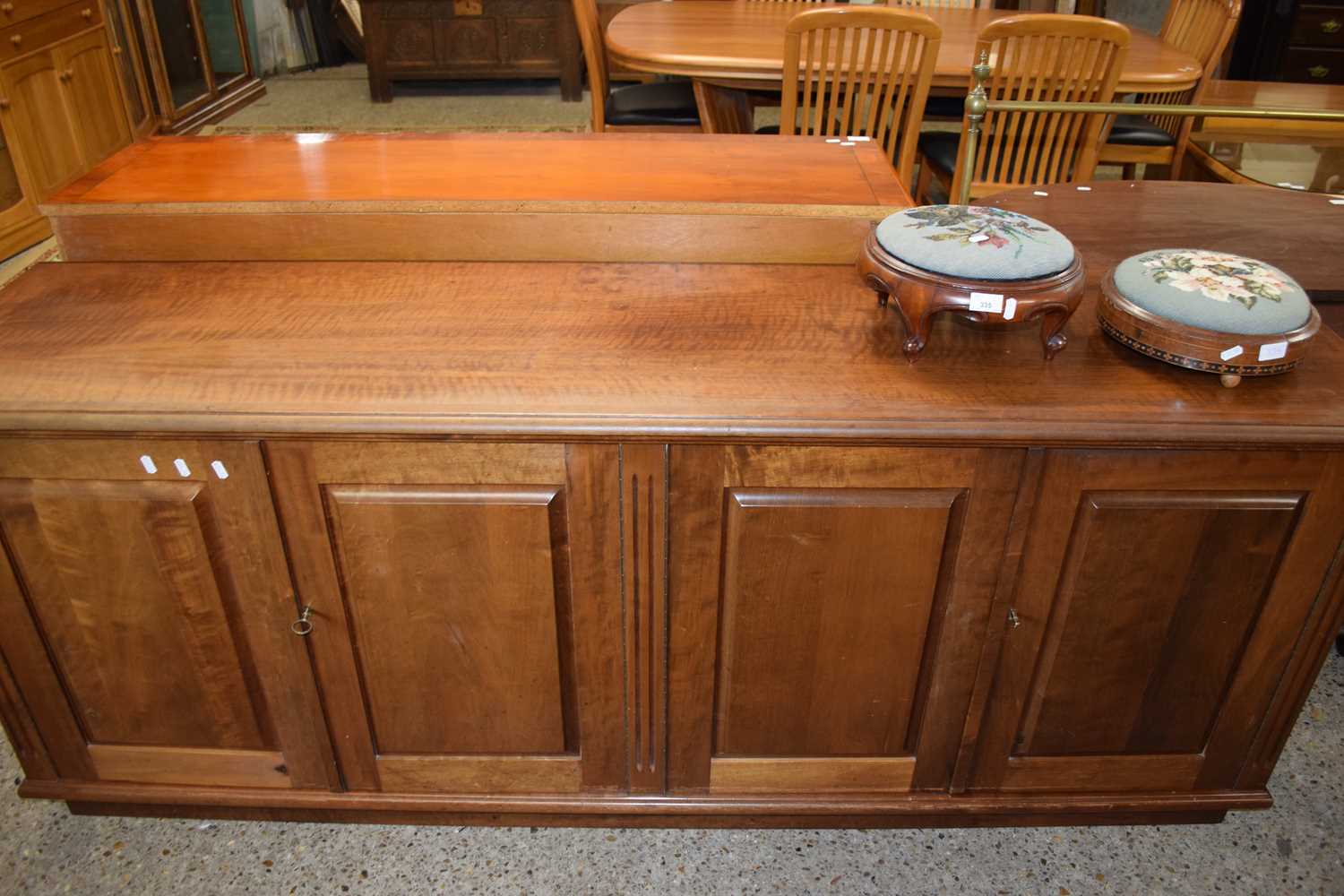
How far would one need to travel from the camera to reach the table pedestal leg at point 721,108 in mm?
3223

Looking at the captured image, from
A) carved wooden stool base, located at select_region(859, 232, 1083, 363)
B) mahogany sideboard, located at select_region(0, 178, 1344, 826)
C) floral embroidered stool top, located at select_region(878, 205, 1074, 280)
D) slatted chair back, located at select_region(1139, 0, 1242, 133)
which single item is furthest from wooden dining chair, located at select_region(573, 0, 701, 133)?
carved wooden stool base, located at select_region(859, 232, 1083, 363)

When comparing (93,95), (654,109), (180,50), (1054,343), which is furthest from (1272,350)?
(180,50)

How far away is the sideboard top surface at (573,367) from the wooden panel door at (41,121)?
233 cm

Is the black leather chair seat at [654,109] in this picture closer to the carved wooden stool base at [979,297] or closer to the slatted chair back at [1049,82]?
the slatted chair back at [1049,82]

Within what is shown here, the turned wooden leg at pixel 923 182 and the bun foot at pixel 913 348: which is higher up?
the bun foot at pixel 913 348

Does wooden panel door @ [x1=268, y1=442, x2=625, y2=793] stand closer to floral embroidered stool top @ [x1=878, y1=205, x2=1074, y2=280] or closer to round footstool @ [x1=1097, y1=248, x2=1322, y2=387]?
floral embroidered stool top @ [x1=878, y1=205, x2=1074, y2=280]

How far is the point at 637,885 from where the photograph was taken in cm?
153

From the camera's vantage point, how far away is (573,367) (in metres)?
1.26

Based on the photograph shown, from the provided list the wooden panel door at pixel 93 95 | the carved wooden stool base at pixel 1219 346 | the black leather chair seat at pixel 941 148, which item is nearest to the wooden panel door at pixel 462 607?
the carved wooden stool base at pixel 1219 346

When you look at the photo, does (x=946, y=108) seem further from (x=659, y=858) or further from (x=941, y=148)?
(x=659, y=858)

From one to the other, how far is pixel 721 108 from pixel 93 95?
2465 mm

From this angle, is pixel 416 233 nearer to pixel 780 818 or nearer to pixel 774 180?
pixel 774 180

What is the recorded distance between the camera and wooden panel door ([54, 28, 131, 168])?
3.68 m

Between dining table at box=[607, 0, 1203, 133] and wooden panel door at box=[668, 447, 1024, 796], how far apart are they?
211cm
